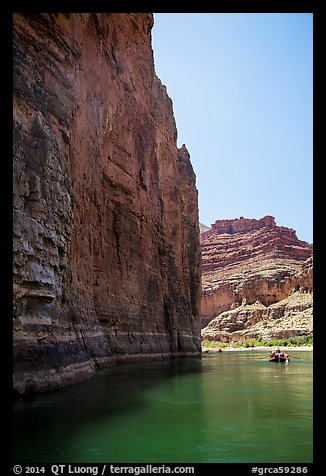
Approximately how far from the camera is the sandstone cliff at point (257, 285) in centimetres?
9406

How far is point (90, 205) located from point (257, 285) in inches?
3666

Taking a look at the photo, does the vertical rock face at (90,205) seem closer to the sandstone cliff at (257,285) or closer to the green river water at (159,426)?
the green river water at (159,426)

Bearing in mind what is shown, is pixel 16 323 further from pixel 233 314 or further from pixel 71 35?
pixel 233 314

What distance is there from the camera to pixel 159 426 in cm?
810

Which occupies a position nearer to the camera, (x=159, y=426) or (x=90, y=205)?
(x=159, y=426)

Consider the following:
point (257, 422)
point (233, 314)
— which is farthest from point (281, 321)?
point (257, 422)

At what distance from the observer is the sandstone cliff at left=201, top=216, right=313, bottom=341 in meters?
94.1

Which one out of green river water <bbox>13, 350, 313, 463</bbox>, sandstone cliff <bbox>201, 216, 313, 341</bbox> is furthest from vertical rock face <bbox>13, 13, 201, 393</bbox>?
sandstone cliff <bbox>201, 216, 313, 341</bbox>

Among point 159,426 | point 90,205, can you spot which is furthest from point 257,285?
point 159,426

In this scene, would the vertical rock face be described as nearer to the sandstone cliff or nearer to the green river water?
the green river water

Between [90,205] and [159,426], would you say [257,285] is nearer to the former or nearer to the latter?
[90,205]

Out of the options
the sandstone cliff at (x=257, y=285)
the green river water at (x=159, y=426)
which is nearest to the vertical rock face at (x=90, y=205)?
the green river water at (x=159, y=426)

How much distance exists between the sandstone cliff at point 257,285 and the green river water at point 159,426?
7298 cm

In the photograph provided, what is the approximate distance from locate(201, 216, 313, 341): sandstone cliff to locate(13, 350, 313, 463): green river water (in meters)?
73.0
